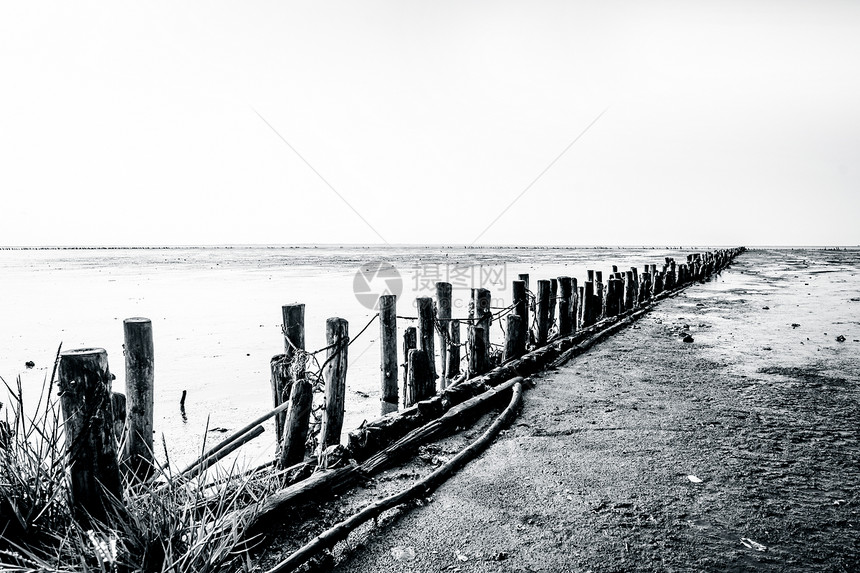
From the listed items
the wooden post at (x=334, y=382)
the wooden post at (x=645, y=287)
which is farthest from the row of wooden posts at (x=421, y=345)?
the wooden post at (x=645, y=287)

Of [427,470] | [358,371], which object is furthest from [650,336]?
[427,470]

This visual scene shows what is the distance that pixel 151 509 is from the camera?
8.04 feet

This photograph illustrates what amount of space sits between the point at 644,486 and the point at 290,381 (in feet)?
9.73

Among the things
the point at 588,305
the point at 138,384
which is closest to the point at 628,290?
the point at 588,305

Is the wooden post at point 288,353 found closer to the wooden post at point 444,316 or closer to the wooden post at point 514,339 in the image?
the wooden post at point 444,316

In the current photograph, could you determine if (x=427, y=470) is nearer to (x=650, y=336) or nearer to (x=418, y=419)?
(x=418, y=419)

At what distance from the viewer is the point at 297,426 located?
391cm

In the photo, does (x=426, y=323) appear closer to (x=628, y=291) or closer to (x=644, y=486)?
(x=644, y=486)

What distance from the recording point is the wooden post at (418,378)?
5.33m

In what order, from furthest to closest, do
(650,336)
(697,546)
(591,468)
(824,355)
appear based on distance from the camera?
(650,336)
(824,355)
(591,468)
(697,546)

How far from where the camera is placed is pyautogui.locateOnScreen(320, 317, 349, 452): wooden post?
4.36 m

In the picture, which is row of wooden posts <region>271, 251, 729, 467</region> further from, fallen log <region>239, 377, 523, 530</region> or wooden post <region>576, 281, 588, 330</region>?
fallen log <region>239, 377, 523, 530</region>

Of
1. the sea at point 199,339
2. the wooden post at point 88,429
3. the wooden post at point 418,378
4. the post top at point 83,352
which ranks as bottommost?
the sea at point 199,339

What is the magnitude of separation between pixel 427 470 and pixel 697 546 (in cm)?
193
